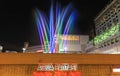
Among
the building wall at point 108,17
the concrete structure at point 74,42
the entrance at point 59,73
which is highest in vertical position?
the building wall at point 108,17

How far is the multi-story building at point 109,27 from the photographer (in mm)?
24869

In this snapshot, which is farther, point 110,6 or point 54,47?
point 110,6

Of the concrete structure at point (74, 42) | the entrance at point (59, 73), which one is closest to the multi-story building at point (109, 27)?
the concrete structure at point (74, 42)

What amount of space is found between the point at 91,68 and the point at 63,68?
798mm

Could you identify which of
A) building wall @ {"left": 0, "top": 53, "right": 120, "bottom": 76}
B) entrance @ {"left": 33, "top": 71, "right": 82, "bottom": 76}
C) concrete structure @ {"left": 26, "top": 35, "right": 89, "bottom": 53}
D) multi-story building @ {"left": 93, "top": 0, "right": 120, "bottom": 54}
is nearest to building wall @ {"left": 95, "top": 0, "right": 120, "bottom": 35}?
multi-story building @ {"left": 93, "top": 0, "right": 120, "bottom": 54}

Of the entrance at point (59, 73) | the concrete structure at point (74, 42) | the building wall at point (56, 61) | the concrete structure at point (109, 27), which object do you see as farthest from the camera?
the concrete structure at point (74, 42)

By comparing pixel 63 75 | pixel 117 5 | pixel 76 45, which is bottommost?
pixel 63 75

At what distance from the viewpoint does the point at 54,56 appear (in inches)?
237

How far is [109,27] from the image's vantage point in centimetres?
3231

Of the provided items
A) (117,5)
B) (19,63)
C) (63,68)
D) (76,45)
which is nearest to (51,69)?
(63,68)

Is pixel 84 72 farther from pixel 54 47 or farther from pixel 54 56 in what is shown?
pixel 54 47

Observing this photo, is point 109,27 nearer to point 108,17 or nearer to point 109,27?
point 109,27

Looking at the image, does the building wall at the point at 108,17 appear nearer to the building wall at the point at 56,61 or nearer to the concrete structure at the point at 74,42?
Result: the concrete structure at the point at 74,42

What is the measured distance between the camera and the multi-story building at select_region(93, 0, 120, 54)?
979 inches
